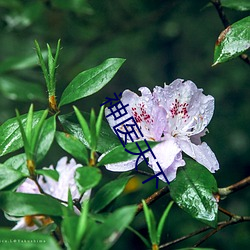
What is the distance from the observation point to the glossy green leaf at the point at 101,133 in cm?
113

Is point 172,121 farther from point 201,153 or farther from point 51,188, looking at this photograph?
point 51,188

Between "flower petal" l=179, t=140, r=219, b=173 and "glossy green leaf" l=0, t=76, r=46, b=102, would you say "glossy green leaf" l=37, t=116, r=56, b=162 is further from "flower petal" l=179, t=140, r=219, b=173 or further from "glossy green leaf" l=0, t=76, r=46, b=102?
"glossy green leaf" l=0, t=76, r=46, b=102

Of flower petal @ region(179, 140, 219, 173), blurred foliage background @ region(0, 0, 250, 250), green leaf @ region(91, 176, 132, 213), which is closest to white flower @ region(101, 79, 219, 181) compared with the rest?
flower petal @ region(179, 140, 219, 173)

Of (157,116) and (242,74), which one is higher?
(157,116)

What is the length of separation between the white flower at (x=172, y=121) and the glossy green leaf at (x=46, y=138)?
0.16 metres

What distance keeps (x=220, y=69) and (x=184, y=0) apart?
89 cm

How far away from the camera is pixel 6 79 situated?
2199mm

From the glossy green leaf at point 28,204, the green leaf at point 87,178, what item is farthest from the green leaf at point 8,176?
the green leaf at point 87,178

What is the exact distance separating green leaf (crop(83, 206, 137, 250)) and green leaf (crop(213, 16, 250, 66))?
0.44 metres

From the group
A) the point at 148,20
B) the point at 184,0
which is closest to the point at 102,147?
the point at 184,0

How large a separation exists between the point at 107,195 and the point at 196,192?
0.19 metres

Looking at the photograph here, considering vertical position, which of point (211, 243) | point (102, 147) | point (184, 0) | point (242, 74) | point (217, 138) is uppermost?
point (184, 0)

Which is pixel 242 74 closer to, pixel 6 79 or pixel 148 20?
pixel 148 20

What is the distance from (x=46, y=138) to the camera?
3.32 feet
